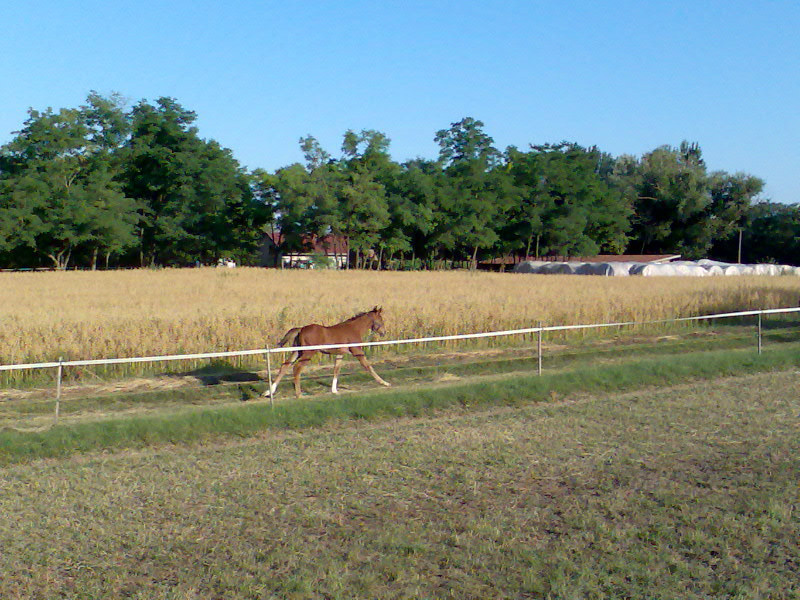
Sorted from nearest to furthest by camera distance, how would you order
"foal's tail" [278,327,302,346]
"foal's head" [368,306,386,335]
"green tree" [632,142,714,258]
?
"foal's tail" [278,327,302,346] → "foal's head" [368,306,386,335] → "green tree" [632,142,714,258]

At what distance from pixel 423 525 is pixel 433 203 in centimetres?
6075

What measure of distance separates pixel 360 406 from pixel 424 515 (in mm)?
4698

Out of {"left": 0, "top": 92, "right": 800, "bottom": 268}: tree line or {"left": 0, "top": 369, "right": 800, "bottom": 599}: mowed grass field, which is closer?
{"left": 0, "top": 369, "right": 800, "bottom": 599}: mowed grass field

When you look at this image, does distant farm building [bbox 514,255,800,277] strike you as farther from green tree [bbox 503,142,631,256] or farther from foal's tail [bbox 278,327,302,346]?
foal's tail [bbox 278,327,302,346]

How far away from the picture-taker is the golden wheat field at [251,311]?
49.1 feet

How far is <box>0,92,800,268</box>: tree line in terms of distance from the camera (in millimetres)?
55844

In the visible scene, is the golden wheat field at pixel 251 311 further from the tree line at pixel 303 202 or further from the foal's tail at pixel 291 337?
the tree line at pixel 303 202

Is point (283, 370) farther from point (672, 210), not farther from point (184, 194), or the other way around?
point (672, 210)

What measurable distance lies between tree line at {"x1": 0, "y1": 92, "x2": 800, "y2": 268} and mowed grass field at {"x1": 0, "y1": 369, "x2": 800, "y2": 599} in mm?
48880

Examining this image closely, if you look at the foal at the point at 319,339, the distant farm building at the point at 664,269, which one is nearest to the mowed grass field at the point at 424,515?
the foal at the point at 319,339

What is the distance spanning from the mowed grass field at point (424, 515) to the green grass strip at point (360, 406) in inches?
15.6

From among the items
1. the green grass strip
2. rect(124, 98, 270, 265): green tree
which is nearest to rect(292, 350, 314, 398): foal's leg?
the green grass strip

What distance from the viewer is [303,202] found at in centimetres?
5738

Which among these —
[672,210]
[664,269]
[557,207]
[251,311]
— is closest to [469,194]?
[557,207]
